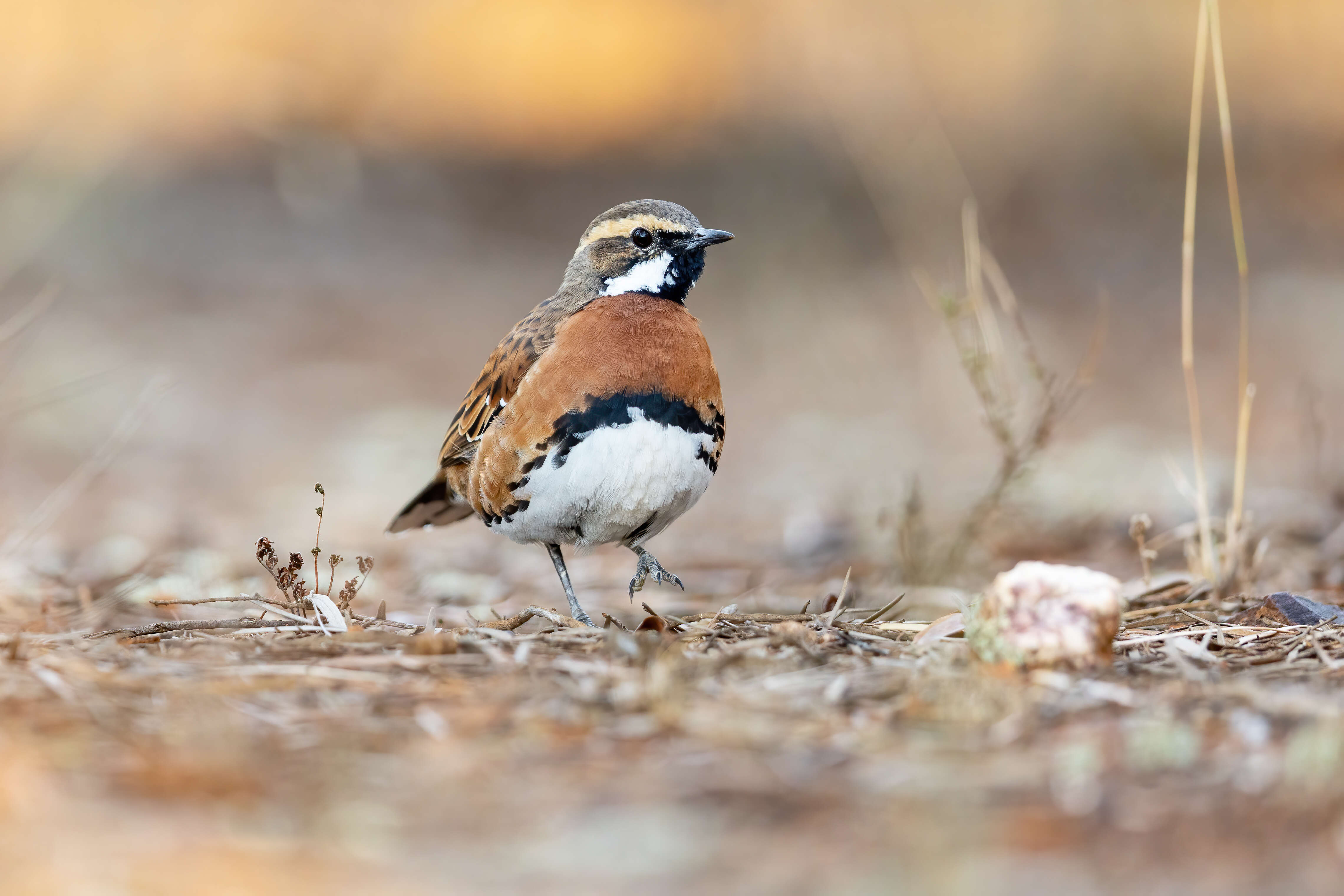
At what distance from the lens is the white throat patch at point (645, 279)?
546 centimetres

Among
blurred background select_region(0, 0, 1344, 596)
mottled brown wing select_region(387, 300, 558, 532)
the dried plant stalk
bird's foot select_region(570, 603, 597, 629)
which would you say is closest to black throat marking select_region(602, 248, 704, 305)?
mottled brown wing select_region(387, 300, 558, 532)

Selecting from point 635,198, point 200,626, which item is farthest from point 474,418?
point 635,198

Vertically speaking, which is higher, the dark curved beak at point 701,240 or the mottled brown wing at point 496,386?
the dark curved beak at point 701,240

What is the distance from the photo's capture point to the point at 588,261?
5664mm

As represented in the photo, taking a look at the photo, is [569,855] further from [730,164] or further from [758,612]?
[730,164]

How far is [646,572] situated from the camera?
5.41 m

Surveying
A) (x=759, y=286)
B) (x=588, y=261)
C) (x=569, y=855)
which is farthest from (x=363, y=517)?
(x=569, y=855)

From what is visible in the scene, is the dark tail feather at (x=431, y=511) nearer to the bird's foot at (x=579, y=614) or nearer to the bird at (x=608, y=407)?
the bird at (x=608, y=407)

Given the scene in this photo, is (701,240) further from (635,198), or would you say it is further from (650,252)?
(635,198)

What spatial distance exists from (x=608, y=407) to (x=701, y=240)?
1049 mm

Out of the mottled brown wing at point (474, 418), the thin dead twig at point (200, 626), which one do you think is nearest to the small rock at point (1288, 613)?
the mottled brown wing at point (474, 418)

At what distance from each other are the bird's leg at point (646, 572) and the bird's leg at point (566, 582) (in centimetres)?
23

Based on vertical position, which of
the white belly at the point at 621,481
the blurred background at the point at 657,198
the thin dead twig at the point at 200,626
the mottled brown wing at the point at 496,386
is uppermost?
the blurred background at the point at 657,198

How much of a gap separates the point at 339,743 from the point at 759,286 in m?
10.6
